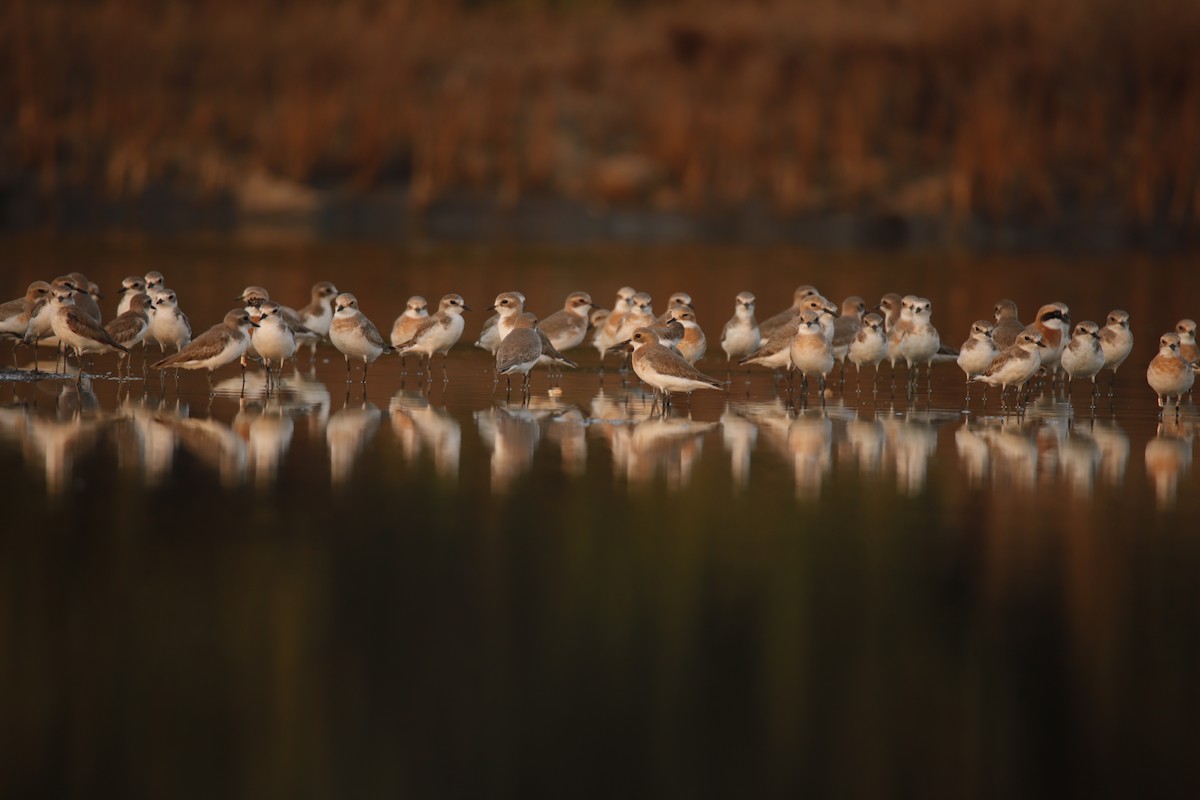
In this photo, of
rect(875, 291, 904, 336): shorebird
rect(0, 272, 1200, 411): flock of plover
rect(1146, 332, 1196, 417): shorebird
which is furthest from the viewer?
rect(875, 291, 904, 336): shorebird

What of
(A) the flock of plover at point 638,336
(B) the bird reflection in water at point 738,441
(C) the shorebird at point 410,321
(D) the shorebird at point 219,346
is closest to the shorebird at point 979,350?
(A) the flock of plover at point 638,336

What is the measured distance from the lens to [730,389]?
15930 millimetres

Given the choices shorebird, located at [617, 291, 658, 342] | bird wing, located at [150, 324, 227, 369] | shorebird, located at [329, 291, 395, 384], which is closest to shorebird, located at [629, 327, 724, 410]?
shorebird, located at [617, 291, 658, 342]

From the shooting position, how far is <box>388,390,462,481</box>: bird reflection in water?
11.4 metres

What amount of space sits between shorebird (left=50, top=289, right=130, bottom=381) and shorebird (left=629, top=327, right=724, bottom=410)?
4538 mm

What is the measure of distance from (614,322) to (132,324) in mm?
4581

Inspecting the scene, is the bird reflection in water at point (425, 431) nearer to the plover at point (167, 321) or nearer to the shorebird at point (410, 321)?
the shorebird at point (410, 321)

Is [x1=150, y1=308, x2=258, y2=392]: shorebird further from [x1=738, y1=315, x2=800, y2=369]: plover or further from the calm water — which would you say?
[x1=738, y1=315, x2=800, y2=369]: plover

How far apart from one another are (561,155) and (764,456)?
97.2 ft

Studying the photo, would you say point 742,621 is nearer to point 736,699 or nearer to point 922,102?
point 736,699

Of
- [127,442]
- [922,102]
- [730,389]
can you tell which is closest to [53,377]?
[127,442]

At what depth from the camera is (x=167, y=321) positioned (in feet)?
50.0

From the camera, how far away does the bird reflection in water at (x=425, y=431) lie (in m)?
11.4

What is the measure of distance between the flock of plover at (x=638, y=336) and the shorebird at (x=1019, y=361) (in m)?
0.01
